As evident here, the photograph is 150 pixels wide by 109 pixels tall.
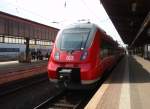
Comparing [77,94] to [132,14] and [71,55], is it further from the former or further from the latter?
[132,14]

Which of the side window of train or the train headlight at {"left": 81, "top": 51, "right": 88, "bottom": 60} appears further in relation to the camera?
the side window of train

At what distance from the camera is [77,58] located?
1140 centimetres

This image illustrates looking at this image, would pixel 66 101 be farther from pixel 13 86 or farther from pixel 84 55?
pixel 13 86

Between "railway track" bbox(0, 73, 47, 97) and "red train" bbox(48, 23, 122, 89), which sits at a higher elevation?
"red train" bbox(48, 23, 122, 89)

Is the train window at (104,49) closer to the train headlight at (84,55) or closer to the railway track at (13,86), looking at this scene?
the train headlight at (84,55)

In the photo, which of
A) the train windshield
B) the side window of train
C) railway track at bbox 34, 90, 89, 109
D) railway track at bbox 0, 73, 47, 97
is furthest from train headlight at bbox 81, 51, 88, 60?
railway track at bbox 0, 73, 47, 97

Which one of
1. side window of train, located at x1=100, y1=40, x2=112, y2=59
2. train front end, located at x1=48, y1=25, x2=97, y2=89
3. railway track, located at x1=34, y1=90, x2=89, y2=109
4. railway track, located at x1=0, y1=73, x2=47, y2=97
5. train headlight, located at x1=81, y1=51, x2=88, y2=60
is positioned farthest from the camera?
railway track, located at x1=0, y1=73, x2=47, y2=97

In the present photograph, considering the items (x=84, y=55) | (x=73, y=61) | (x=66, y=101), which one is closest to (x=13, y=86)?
(x=66, y=101)

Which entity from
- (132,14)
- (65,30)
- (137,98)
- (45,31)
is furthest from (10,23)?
(137,98)

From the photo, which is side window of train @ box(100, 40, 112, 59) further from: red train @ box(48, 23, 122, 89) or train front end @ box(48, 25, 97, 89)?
train front end @ box(48, 25, 97, 89)

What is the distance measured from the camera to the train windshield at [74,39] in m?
11.9

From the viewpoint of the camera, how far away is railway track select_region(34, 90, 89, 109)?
1044 centimetres

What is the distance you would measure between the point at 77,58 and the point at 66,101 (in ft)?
5.37

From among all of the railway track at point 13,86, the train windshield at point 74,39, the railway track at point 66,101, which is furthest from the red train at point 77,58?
the railway track at point 13,86
